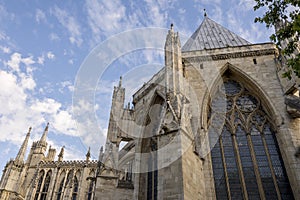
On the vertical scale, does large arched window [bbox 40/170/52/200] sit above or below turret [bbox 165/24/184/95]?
below

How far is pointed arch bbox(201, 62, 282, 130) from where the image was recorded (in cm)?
866

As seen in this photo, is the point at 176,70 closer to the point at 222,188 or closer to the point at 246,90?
the point at 246,90

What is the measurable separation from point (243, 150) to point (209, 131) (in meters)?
1.31

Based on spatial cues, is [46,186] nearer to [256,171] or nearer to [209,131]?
[209,131]

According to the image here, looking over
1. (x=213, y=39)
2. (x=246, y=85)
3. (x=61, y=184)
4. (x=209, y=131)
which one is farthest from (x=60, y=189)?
(x=246, y=85)

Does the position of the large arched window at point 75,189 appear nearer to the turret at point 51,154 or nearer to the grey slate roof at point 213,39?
the turret at point 51,154

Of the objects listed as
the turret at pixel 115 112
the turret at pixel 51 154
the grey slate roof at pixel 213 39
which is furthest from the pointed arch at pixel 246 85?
the turret at pixel 51 154

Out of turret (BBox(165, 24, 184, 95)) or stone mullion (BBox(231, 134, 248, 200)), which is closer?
stone mullion (BBox(231, 134, 248, 200))

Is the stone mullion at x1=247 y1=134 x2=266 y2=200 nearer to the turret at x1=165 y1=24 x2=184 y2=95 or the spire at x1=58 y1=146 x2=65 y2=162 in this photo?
the turret at x1=165 y1=24 x2=184 y2=95

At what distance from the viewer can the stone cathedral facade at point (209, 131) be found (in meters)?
7.08

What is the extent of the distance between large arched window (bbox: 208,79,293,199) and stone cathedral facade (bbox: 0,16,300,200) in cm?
3

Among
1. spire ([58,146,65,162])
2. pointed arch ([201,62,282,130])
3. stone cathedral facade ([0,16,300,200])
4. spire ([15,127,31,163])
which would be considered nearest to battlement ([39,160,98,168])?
spire ([58,146,65,162])

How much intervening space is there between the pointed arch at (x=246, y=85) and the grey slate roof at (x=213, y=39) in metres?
2.47

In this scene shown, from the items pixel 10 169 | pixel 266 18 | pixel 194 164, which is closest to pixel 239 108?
pixel 194 164
